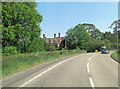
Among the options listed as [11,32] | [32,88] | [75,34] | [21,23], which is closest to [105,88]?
[32,88]

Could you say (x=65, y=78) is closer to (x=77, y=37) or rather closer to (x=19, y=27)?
(x=19, y=27)

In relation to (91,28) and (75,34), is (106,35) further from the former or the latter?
(75,34)

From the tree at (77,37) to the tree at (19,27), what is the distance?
44544mm

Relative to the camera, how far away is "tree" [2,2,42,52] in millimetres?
31875

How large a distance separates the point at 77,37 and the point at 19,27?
5184 cm

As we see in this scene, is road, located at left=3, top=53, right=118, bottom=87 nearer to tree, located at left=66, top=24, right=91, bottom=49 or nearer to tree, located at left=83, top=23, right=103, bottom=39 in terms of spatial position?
tree, located at left=66, top=24, right=91, bottom=49

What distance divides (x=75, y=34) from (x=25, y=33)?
2001 inches

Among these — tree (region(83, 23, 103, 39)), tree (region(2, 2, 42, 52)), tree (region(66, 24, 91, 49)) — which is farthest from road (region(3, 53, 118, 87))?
tree (region(83, 23, 103, 39))

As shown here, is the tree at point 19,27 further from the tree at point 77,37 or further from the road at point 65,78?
the tree at point 77,37

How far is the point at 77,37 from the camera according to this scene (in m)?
81.6

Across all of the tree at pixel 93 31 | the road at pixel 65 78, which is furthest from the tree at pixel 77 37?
the road at pixel 65 78

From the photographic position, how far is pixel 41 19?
40.0 metres

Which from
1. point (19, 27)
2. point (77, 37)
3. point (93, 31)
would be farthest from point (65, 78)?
point (93, 31)

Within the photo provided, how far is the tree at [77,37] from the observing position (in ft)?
262
